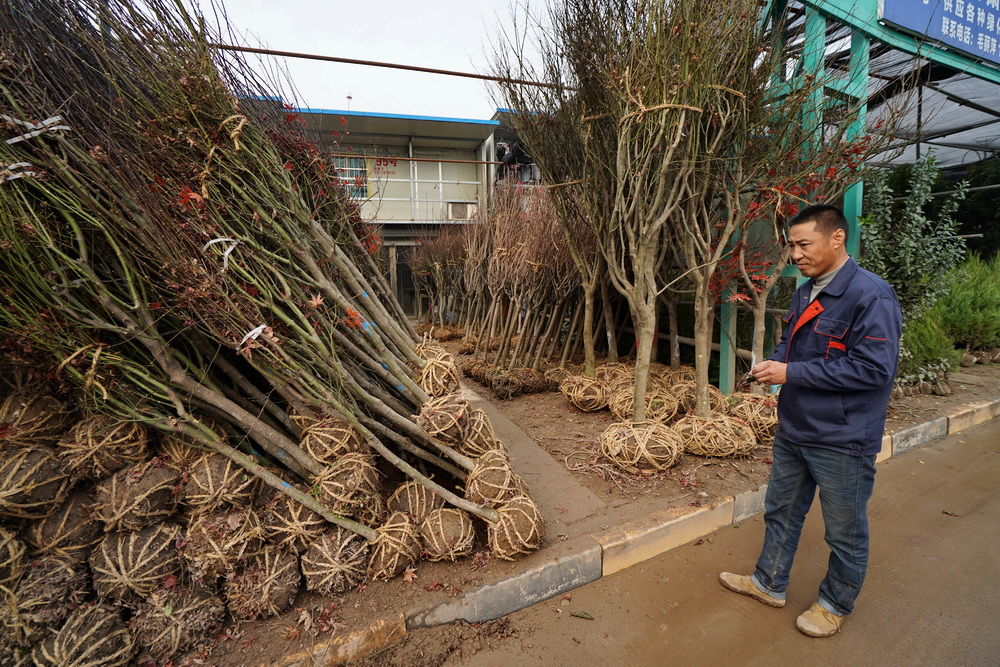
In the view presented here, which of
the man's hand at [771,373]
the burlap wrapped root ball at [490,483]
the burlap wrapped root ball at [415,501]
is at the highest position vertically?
the man's hand at [771,373]

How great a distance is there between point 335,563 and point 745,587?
7.30 feet

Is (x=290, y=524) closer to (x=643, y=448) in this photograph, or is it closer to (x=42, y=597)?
(x=42, y=597)

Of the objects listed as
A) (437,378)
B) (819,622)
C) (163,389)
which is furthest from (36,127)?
(819,622)

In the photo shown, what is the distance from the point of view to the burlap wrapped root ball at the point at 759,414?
3.93 metres

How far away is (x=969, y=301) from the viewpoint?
21.1ft

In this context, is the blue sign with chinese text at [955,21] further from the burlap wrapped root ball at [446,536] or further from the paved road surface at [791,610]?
the burlap wrapped root ball at [446,536]

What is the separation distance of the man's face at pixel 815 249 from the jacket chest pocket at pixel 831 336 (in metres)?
0.24

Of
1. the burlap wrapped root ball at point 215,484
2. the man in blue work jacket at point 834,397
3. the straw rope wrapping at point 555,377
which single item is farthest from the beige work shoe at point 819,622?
the straw rope wrapping at point 555,377

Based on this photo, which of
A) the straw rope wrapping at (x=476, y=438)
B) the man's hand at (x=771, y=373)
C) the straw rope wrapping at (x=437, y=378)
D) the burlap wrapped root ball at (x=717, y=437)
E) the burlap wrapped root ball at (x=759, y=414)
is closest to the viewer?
the man's hand at (x=771, y=373)

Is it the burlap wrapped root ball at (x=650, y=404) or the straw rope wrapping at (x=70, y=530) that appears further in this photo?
the burlap wrapped root ball at (x=650, y=404)

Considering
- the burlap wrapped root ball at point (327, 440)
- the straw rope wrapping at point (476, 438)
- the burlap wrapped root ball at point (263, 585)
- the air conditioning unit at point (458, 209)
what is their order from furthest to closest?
the air conditioning unit at point (458, 209) → the straw rope wrapping at point (476, 438) → the burlap wrapped root ball at point (327, 440) → the burlap wrapped root ball at point (263, 585)

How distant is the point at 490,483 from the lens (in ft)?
8.29

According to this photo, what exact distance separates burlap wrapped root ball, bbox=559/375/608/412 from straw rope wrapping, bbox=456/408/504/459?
2.27 metres

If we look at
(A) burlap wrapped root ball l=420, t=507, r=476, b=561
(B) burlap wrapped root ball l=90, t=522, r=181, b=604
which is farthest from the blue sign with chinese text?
(B) burlap wrapped root ball l=90, t=522, r=181, b=604
